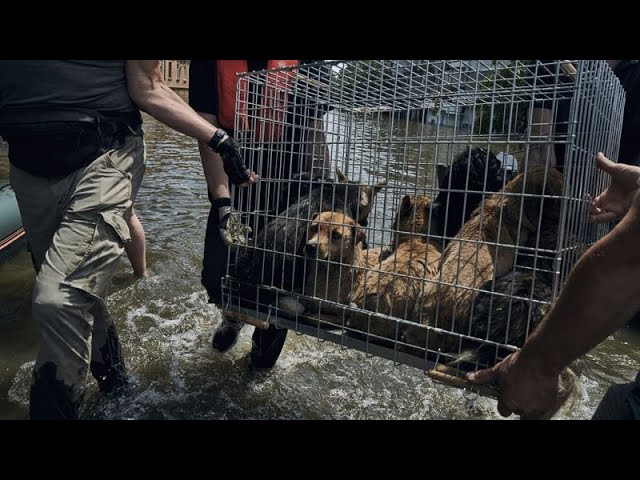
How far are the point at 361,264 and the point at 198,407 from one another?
146 cm

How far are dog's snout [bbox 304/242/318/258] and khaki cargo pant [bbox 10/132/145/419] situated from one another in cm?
102

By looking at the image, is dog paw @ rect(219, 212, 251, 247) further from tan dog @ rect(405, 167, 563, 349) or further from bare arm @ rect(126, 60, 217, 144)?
tan dog @ rect(405, 167, 563, 349)

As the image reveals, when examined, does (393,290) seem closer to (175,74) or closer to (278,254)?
(278,254)

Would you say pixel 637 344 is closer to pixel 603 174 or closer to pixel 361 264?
pixel 603 174

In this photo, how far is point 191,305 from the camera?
5031 mm

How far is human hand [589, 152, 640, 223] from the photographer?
2.18 meters

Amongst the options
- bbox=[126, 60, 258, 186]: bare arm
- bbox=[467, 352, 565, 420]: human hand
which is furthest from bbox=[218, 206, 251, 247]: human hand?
bbox=[467, 352, 565, 420]: human hand

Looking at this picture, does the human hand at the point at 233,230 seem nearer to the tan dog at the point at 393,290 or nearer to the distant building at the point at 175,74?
the tan dog at the point at 393,290

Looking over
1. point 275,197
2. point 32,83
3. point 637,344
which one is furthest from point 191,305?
point 637,344

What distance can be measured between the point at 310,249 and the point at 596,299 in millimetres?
1757

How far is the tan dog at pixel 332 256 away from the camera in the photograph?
3031 mm

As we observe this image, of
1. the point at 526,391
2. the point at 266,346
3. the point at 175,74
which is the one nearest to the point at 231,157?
the point at 266,346

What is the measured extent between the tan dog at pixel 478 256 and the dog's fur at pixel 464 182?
20cm

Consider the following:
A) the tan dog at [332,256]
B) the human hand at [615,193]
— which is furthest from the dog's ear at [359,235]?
the human hand at [615,193]
